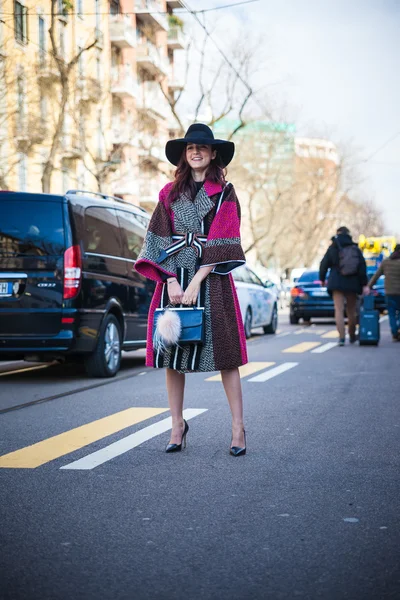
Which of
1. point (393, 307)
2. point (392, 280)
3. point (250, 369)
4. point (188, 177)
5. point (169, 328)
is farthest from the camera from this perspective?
point (393, 307)

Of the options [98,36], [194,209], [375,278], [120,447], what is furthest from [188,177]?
[98,36]

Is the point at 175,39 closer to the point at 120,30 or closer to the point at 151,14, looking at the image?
the point at 151,14

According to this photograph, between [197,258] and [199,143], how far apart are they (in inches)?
26.7

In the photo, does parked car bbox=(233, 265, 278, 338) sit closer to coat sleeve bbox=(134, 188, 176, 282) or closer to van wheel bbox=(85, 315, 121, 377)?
van wheel bbox=(85, 315, 121, 377)

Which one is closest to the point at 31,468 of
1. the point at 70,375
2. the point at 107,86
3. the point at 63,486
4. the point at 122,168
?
the point at 63,486

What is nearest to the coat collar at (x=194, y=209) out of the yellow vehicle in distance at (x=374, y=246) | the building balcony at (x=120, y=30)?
the yellow vehicle in distance at (x=374, y=246)

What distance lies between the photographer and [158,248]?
5707mm

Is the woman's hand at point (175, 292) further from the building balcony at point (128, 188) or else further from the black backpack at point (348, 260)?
the building balcony at point (128, 188)

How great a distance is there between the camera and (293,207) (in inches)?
2494

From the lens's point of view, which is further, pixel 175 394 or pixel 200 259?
pixel 175 394

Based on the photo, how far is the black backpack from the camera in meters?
16.4

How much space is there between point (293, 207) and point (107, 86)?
1051 inches

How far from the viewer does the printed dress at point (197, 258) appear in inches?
224

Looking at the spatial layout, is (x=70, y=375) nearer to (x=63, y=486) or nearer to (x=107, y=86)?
(x=63, y=486)
